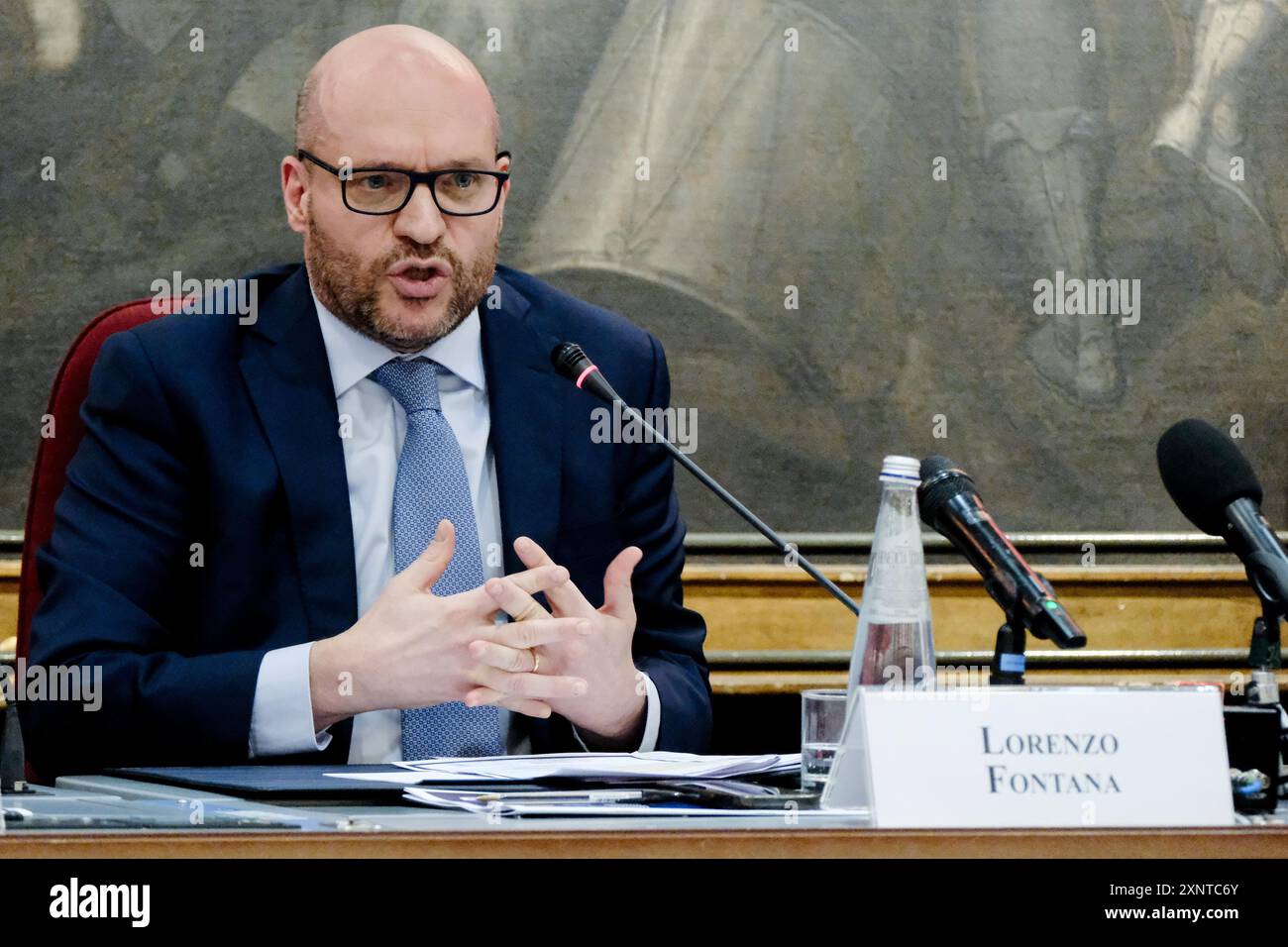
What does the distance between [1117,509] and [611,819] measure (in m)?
2.43

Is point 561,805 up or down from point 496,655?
down

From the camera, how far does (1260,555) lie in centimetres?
143

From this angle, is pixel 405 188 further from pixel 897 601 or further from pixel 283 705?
pixel 897 601

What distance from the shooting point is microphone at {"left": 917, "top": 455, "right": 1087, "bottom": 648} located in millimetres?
1333

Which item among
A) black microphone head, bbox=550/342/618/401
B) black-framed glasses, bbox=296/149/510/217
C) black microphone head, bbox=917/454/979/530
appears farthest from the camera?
black-framed glasses, bbox=296/149/510/217

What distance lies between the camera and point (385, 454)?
6.88 feet

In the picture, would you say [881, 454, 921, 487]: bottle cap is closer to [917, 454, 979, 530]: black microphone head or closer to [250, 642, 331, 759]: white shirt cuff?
[917, 454, 979, 530]: black microphone head

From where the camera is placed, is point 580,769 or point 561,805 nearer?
point 561,805

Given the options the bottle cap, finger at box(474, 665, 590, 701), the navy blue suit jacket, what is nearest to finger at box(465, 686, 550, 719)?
finger at box(474, 665, 590, 701)

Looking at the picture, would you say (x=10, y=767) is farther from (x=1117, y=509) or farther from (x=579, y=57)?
(x=1117, y=509)

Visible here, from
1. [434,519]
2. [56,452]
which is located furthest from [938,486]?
[56,452]

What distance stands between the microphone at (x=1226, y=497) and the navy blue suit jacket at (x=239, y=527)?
0.68 m

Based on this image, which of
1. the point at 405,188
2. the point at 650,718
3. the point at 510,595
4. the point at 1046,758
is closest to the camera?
the point at 1046,758

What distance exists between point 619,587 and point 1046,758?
700mm
